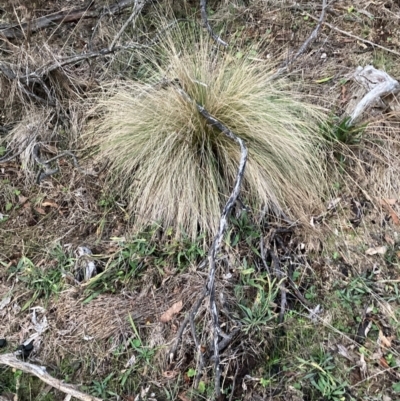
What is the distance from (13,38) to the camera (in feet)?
10.4

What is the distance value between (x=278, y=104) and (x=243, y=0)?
122 cm

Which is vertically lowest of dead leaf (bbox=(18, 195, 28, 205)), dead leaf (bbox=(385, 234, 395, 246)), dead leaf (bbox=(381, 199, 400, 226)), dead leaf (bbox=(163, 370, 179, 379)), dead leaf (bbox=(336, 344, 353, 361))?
dead leaf (bbox=(336, 344, 353, 361))

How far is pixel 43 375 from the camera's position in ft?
6.59

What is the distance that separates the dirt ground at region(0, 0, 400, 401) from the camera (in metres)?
1.99

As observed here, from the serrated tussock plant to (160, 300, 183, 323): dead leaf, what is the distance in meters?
0.36

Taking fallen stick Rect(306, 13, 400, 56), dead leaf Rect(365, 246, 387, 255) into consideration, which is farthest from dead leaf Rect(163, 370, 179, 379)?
fallen stick Rect(306, 13, 400, 56)

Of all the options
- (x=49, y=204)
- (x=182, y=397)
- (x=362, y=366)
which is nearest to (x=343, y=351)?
(x=362, y=366)

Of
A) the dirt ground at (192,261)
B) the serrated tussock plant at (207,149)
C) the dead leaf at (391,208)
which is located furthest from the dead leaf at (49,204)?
the dead leaf at (391,208)

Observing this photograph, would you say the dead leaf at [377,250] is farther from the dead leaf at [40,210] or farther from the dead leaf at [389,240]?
the dead leaf at [40,210]

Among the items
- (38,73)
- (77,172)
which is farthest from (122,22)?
(77,172)

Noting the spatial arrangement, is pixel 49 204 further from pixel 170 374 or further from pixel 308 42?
pixel 308 42

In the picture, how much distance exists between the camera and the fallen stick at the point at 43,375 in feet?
6.35

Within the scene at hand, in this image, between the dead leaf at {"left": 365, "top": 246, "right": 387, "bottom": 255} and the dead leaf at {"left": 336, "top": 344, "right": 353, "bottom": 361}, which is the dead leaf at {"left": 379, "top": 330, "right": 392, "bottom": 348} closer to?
the dead leaf at {"left": 336, "top": 344, "right": 353, "bottom": 361}

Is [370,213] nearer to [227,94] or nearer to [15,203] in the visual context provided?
[227,94]
